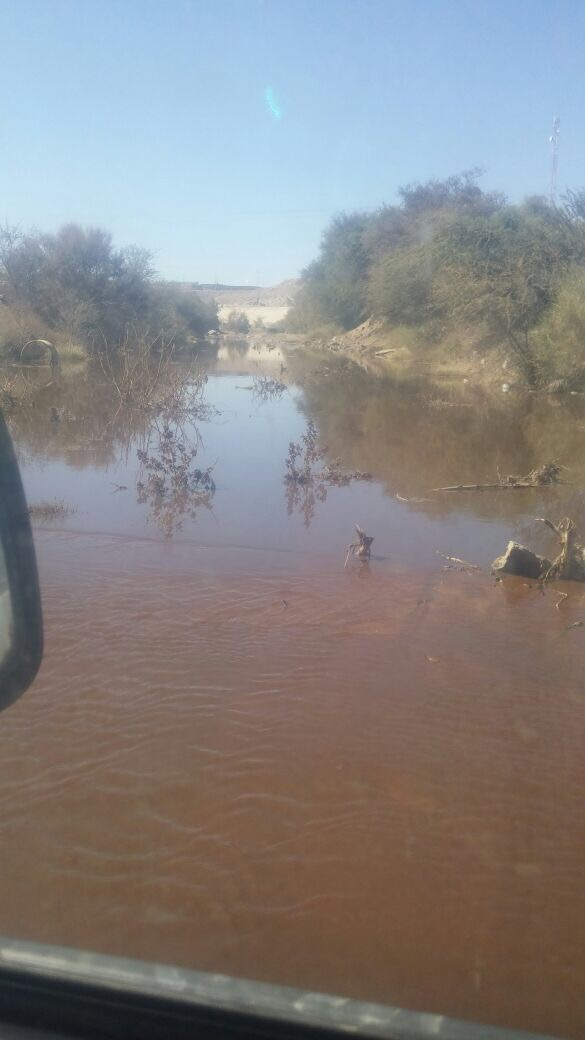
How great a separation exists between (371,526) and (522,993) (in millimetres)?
8474

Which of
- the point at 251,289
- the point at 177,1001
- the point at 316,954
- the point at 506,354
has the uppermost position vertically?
the point at 251,289

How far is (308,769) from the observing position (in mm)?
5152

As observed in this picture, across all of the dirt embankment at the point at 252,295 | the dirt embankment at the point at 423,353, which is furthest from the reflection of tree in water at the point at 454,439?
the dirt embankment at the point at 252,295

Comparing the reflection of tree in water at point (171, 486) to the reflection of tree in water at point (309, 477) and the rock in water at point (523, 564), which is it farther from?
the rock in water at point (523, 564)

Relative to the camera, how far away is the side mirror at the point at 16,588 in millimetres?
2625

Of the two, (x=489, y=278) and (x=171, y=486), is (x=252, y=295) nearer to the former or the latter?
(x=489, y=278)

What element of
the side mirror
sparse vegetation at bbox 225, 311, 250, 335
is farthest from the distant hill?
the side mirror

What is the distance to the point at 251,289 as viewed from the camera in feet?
605

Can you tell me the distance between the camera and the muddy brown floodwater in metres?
3.69

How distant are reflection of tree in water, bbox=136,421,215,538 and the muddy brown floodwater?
32.4 inches

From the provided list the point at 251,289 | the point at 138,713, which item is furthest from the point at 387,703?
the point at 251,289

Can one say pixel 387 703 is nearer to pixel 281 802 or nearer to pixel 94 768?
pixel 281 802

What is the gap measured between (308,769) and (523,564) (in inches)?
188

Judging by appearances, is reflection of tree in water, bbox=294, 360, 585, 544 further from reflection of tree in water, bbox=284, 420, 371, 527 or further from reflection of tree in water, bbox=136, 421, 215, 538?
reflection of tree in water, bbox=136, 421, 215, 538
